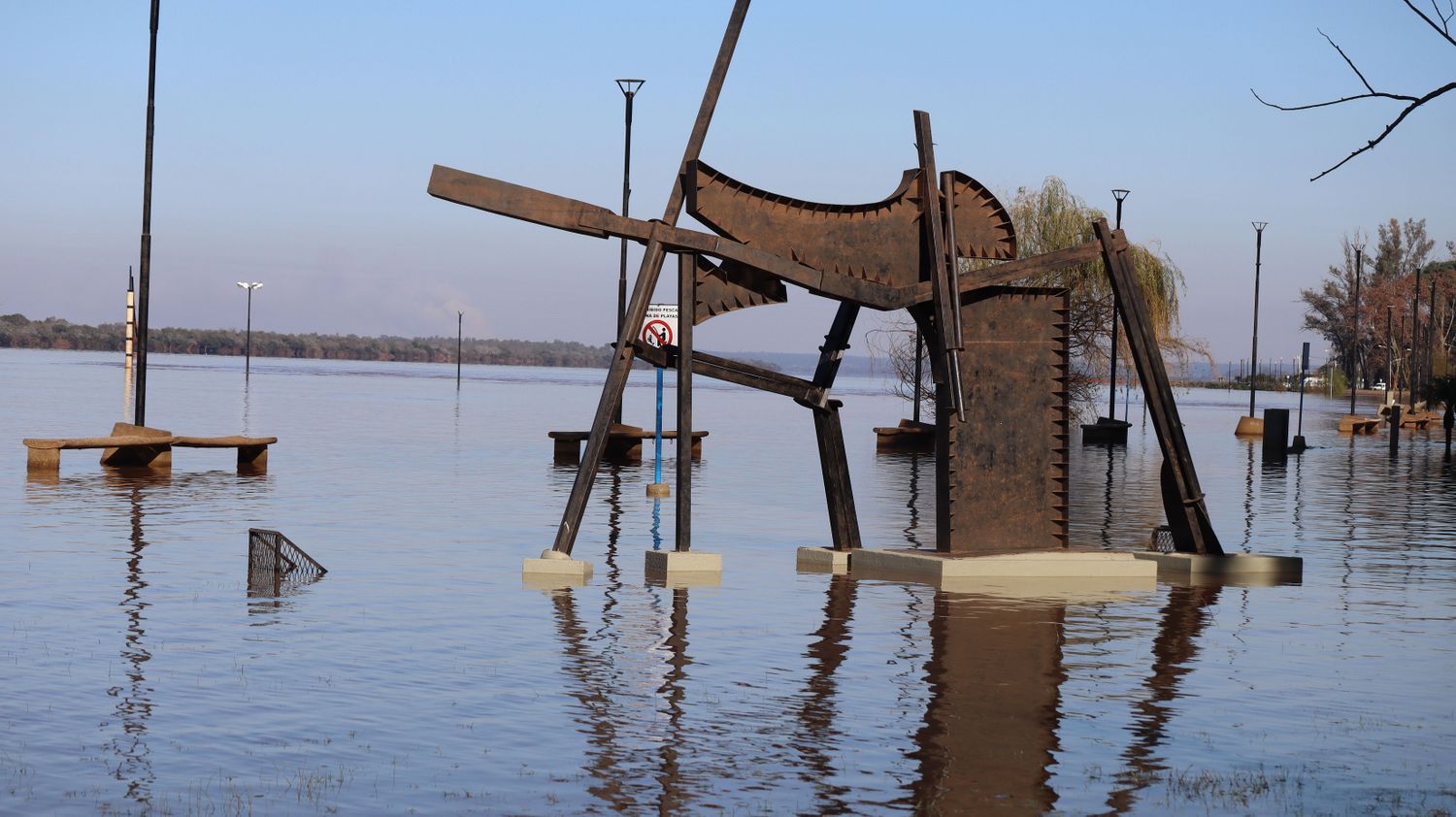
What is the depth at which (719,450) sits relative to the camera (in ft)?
132

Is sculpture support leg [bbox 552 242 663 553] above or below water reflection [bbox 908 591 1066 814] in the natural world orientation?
above

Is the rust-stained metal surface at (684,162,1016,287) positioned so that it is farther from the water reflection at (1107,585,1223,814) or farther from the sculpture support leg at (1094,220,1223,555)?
the water reflection at (1107,585,1223,814)

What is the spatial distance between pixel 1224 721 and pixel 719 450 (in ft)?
101

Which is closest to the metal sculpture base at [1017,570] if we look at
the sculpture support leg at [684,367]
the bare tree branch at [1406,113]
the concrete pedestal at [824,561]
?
the concrete pedestal at [824,561]

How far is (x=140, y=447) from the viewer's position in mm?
28359

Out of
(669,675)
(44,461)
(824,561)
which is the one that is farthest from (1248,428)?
(669,675)

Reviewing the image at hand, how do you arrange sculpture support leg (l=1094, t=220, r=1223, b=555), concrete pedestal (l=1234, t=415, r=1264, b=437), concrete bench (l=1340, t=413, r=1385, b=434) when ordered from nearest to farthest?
1. sculpture support leg (l=1094, t=220, r=1223, b=555)
2. concrete pedestal (l=1234, t=415, r=1264, b=437)
3. concrete bench (l=1340, t=413, r=1385, b=434)

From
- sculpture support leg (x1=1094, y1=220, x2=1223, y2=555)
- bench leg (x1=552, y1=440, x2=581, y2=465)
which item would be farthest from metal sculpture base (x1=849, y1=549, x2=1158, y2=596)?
bench leg (x1=552, y1=440, x2=581, y2=465)

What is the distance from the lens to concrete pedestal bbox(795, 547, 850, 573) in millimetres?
16422

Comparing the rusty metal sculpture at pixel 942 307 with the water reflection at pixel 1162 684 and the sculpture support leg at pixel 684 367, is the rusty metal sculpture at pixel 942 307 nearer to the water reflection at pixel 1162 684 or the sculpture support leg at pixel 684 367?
the sculpture support leg at pixel 684 367

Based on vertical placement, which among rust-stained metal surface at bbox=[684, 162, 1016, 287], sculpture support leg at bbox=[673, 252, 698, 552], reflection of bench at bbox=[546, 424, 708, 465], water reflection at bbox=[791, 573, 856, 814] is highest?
rust-stained metal surface at bbox=[684, 162, 1016, 287]

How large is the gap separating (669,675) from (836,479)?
20.3ft

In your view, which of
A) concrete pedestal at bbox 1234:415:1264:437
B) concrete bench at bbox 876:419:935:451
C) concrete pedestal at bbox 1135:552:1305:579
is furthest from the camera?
concrete pedestal at bbox 1234:415:1264:437

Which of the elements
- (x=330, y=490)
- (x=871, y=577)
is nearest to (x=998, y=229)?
(x=871, y=577)
